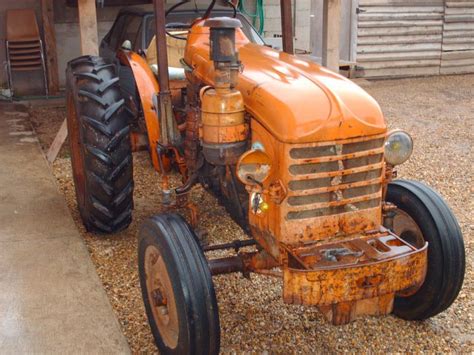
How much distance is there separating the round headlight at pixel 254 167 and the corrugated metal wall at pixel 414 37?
9375mm

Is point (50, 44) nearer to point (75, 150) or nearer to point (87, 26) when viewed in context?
point (87, 26)

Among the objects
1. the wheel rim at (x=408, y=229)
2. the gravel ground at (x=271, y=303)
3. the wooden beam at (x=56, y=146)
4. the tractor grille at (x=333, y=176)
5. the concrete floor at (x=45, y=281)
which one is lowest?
the gravel ground at (x=271, y=303)

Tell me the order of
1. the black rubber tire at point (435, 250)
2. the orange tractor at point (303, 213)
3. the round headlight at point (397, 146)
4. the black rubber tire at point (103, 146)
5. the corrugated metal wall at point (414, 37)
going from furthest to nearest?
the corrugated metal wall at point (414, 37) → the black rubber tire at point (103, 146) → the black rubber tire at point (435, 250) → the round headlight at point (397, 146) → the orange tractor at point (303, 213)

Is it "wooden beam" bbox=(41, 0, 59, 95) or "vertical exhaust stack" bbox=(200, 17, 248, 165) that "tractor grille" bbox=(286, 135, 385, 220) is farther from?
"wooden beam" bbox=(41, 0, 59, 95)

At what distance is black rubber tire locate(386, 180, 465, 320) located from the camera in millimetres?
3127

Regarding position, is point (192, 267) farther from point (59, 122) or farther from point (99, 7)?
point (99, 7)

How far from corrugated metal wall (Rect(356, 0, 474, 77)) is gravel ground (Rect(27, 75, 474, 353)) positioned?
5.25m

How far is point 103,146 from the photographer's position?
4.11 metres

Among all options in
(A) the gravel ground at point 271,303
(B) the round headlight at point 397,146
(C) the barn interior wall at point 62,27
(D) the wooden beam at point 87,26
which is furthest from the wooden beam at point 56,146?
(C) the barn interior wall at point 62,27

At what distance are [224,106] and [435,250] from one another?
50.7 inches

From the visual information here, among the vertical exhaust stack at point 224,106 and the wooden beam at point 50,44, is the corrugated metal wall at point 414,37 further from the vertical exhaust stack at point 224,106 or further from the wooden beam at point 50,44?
the vertical exhaust stack at point 224,106

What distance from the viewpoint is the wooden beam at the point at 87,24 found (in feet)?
17.5

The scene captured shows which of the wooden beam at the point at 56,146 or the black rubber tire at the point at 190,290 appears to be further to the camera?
the wooden beam at the point at 56,146

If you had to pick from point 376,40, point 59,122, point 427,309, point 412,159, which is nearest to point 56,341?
point 427,309
